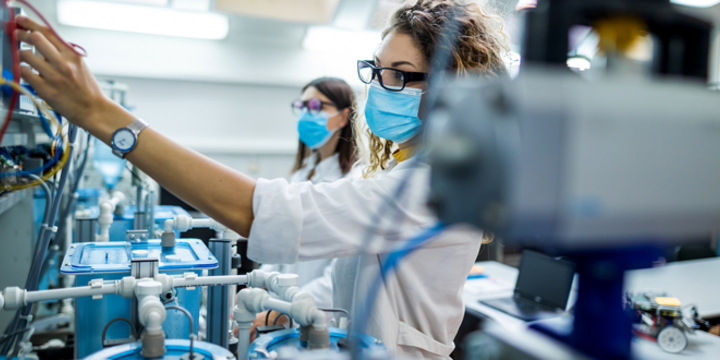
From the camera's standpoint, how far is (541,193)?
0.31 m

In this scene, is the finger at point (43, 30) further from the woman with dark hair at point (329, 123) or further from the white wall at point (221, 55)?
the white wall at point (221, 55)

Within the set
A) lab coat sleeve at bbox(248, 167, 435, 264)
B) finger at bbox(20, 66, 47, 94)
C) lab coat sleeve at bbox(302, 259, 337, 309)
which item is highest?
finger at bbox(20, 66, 47, 94)

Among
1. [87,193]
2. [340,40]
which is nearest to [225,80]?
[340,40]

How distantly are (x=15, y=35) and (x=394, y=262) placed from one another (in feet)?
1.99

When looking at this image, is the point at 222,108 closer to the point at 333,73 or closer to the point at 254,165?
the point at 254,165

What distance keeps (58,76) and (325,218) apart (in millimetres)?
427

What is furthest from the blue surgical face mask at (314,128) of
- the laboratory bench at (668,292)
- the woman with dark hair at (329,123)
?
the laboratory bench at (668,292)

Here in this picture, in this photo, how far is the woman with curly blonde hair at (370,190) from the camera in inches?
25.8

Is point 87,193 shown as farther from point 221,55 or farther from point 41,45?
point 41,45

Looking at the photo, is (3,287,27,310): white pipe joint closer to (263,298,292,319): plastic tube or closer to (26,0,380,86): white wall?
(263,298,292,319): plastic tube

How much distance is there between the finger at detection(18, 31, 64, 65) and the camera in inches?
24.0

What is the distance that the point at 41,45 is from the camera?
0.61m

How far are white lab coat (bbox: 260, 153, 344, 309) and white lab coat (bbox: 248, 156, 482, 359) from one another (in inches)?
11.9

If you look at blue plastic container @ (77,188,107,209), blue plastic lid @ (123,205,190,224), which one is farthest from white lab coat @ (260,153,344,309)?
blue plastic container @ (77,188,107,209)
